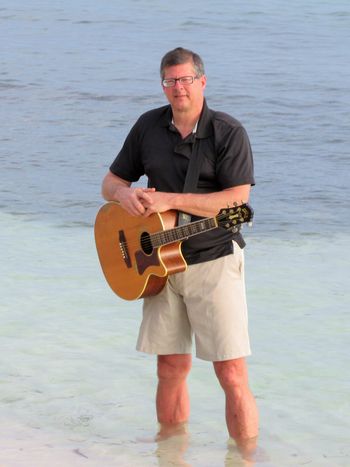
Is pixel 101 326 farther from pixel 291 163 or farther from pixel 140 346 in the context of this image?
pixel 291 163

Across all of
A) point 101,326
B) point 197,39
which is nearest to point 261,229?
point 101,326

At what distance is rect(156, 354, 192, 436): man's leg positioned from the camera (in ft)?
18.5

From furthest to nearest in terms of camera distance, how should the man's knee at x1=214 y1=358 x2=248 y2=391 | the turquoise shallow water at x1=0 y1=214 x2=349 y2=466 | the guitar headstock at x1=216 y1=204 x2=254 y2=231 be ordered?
the turquoise shallow water at x1=0 y1=214 x2=349 y2=466 → the man's knee at x1=214 y1=358 x2=248 y2=391 → the guitar headstock at x1=216 y1=204 x2=254 y2=231

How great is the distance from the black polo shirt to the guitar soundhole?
166 mm

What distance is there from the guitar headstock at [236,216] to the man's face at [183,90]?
0.51 metres

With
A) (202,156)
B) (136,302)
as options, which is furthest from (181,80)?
(136,302)

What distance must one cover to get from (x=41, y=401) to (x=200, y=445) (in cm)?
98

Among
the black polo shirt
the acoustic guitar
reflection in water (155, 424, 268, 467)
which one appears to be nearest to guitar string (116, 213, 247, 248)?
the acoustic guitar

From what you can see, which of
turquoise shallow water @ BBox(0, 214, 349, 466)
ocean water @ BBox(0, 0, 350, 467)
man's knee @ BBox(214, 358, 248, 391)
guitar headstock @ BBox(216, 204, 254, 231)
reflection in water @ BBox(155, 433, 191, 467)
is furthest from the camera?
ocean water @ BBox(0, 0, 350, 467)

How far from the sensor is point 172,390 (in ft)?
18.9

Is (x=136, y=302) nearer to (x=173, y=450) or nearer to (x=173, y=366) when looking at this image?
(x=173, y=450)

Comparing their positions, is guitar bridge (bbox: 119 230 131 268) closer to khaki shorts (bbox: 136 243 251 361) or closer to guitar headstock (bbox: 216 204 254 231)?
khaki shorts (bbox: 136 243 251 361)

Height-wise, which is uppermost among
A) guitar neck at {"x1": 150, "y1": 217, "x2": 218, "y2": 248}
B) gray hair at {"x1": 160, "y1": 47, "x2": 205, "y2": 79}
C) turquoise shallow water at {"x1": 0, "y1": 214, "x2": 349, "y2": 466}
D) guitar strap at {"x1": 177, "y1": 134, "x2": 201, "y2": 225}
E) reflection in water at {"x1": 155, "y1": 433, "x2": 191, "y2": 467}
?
gray hair at {"x1": 160, "y1": 47, "x2": 205, "y2": 79}

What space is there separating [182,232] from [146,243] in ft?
0.95
